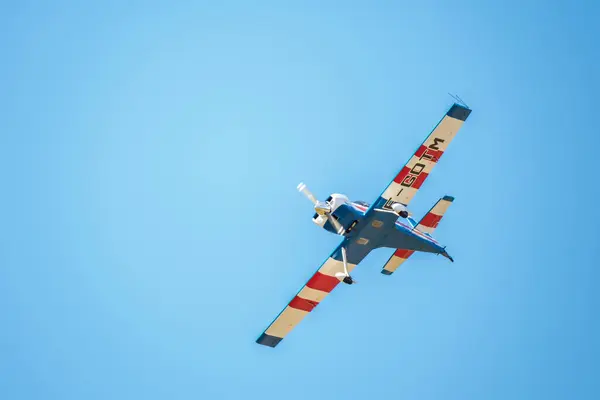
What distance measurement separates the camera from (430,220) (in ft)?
95.0

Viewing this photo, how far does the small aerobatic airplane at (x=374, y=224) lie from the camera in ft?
83.9

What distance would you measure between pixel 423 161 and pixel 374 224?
9.13 ft

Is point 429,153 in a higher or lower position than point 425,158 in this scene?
higher

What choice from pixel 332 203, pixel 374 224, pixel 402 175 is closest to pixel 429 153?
pixel 402 175

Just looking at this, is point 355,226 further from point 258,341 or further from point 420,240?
point 258,341

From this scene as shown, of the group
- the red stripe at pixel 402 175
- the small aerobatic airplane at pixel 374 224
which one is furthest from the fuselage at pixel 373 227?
the red stripe at pixel 402 175

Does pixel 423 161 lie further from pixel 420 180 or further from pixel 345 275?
pixel 345 275

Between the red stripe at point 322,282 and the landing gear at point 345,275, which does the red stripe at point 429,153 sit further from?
the red stripe at point 322,282

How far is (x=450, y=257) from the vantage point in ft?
92.2

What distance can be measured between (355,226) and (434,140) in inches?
158

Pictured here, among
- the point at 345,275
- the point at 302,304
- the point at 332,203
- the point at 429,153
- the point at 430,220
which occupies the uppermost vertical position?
the point at 429,153

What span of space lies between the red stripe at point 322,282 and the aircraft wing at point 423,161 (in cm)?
398

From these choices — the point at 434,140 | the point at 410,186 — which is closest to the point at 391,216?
the point at 410,186

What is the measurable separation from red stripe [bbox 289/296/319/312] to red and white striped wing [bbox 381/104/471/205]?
A: 5550mm
